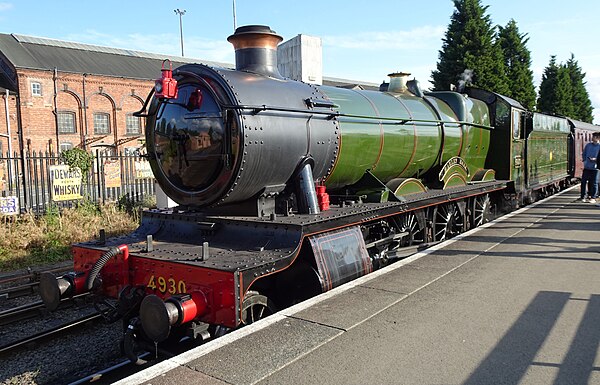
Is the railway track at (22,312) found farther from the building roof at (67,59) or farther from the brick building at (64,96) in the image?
the brick building at (64,96)

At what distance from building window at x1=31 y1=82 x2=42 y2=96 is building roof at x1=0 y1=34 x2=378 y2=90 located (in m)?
1.05

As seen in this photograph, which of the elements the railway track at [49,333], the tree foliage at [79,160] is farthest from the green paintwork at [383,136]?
the tree foliage at [79,160]

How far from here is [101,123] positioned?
32688 mm

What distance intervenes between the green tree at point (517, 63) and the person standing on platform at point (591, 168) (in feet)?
70.7

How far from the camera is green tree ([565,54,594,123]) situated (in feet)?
170

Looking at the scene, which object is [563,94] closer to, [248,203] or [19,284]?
[248,203]

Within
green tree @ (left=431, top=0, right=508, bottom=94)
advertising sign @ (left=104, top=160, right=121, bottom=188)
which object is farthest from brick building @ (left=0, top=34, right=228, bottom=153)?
green tree @ (left=431, top=0, right=508, bottom=94)

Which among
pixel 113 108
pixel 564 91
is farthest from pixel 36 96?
pixel 564 91

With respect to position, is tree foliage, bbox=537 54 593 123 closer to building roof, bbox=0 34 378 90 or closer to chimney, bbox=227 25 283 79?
building roof, bbox=0 34 378 90

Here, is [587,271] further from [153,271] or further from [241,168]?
[153,271]

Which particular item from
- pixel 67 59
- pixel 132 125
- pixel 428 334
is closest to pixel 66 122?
pixel 132 125

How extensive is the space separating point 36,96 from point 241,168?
3044 cm

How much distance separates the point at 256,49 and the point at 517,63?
32746mm

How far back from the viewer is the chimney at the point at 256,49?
5.12m
